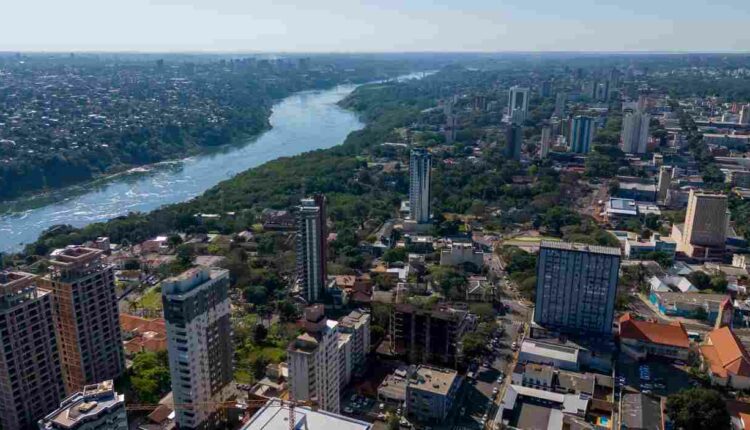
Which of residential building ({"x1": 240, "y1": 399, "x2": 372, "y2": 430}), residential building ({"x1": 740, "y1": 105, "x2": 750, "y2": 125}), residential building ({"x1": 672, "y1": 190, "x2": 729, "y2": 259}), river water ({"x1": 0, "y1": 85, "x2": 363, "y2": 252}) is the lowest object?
river water ({"x1": 0, "y1": 85, "x2": 363, "y2": 252})

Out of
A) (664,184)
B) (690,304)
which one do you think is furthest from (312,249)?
(664,184)

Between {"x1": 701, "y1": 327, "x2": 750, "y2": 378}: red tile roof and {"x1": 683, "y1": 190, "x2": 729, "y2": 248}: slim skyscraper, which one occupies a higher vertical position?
{"x1": 683, "y1": 190, "x2": 729, "y2": 248}: slim skyscraper

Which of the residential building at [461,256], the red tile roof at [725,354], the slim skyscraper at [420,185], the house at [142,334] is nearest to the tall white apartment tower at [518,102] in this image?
the slim skyscraper at [420,185]

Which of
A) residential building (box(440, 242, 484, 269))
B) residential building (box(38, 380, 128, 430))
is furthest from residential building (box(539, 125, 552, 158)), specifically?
residential building (box(38, 380, 128, 430))

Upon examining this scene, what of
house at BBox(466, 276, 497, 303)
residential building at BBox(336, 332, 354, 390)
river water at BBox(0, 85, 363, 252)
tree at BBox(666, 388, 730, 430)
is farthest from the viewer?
river water at BBox(0, 85, 363, 252)

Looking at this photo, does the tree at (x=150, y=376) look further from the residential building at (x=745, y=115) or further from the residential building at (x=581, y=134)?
the residential building at (x=745, y=115)

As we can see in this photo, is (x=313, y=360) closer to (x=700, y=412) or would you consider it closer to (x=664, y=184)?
(x=700, y=412)

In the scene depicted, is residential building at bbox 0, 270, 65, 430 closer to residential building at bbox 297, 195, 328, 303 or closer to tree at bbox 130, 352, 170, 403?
tree at bbox 130, 352, 170, 403

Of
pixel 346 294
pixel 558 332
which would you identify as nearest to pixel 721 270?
pixel 558 332
